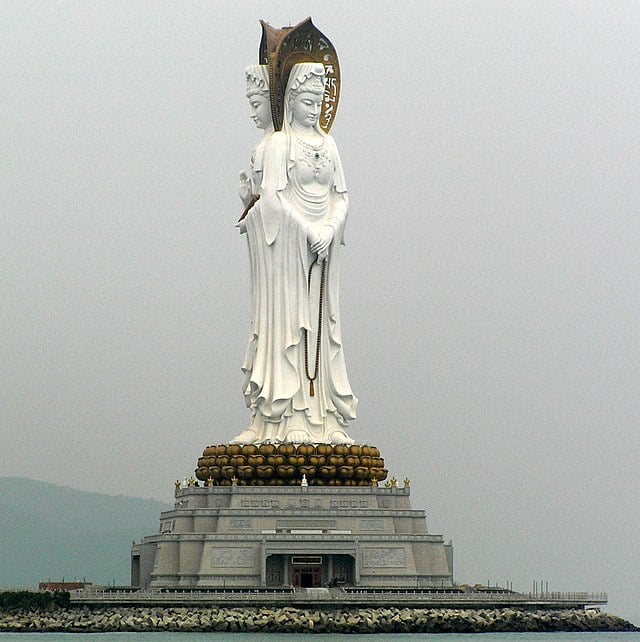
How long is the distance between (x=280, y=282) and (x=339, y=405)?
300cm

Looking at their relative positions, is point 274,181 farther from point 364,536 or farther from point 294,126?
point 364,536

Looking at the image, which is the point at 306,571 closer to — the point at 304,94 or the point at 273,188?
the point at 273,188

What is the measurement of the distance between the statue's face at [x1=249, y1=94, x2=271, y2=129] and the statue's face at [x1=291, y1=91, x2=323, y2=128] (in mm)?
733

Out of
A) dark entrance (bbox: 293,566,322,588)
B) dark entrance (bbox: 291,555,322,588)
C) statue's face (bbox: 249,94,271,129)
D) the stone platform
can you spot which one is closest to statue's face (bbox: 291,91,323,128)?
statue's face (bbox: 249,94,271,129)

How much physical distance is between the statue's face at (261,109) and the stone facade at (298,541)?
8.40 meters

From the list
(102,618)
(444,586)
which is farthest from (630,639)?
(102,618)

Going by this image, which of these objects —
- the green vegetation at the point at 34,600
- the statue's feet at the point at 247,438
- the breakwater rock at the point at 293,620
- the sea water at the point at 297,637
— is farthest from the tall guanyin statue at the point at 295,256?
the sea water at the point at 297,637

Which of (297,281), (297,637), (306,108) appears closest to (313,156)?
(306,108)

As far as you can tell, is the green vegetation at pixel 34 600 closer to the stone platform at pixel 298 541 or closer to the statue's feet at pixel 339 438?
the stone platform at pixel 298 541

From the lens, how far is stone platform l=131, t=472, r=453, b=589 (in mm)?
47875

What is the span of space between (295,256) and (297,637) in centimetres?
998

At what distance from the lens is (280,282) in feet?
167

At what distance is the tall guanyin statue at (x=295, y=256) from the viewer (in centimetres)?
5056

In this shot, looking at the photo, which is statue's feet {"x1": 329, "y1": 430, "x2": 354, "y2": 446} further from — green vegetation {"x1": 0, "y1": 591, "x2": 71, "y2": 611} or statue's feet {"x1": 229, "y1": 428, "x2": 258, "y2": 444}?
green vegetation {"x1": 0, "y1": 591, "x2": 71, "y2": 611}
